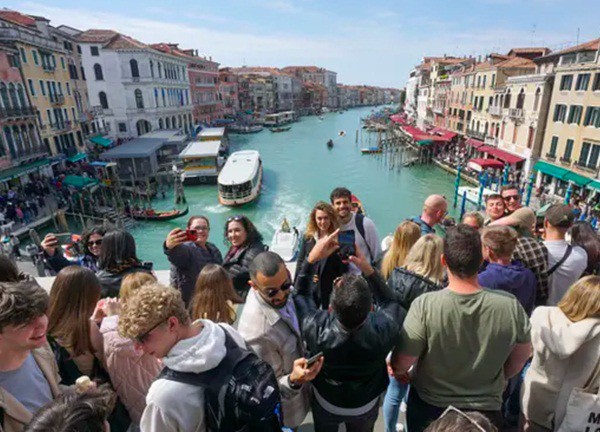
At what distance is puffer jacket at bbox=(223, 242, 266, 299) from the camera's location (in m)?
3.41

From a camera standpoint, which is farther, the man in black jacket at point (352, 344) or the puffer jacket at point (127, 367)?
the puffer jacket at point (127, 367)

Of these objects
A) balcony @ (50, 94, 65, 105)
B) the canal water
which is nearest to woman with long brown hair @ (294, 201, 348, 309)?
the canal water

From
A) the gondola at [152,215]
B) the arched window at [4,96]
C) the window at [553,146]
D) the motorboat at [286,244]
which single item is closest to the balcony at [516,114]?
the window at [553,146]

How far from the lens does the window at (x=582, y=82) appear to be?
18.7 metres

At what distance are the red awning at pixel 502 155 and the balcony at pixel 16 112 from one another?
3022cm

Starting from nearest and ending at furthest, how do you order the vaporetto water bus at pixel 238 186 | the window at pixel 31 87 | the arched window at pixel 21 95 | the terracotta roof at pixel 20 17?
the arched window at pixel 21 95 → the window at pixel 31 87 → the vaporetto water bus at pixel 238 186 → the terracotta roof at pixel 20 17

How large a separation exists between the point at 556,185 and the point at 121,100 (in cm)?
3747

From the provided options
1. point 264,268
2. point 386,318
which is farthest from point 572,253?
point 264,268

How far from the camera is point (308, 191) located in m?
27.1

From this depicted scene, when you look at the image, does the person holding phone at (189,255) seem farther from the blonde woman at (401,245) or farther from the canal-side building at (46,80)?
the canal-side building at (46,80)

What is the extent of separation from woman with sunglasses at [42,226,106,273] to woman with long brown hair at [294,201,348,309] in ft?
6.61

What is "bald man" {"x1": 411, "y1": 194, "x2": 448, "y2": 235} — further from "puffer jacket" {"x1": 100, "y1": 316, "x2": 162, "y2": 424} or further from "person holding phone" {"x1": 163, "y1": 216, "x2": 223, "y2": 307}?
"puffer jacket" {"x1": 100, "y1": 316, "x2": 162, "y2": 424}

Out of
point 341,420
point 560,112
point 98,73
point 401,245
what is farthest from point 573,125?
point 98,73

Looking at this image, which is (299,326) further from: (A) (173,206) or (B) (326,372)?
(A) (173,206)
